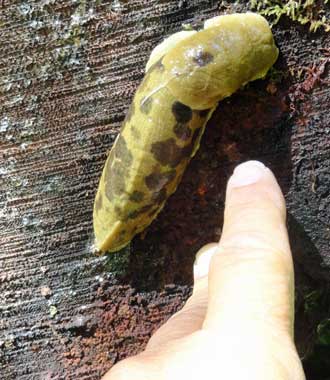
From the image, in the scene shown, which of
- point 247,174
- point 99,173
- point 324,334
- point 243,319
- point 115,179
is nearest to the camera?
point 243,319

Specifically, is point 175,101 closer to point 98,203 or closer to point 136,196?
point 136,196

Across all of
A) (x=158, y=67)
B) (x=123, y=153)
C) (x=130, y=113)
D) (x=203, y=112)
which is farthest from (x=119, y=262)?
(x=158, y=67)

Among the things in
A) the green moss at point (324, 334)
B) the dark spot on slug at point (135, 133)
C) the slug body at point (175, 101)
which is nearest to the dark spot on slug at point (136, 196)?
the slug body at point (175, 101)

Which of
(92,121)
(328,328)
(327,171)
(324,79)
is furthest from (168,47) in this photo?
(328,328)

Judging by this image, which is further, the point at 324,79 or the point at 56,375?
the point at 56,375

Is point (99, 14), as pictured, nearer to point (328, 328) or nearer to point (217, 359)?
point (217, 359)
